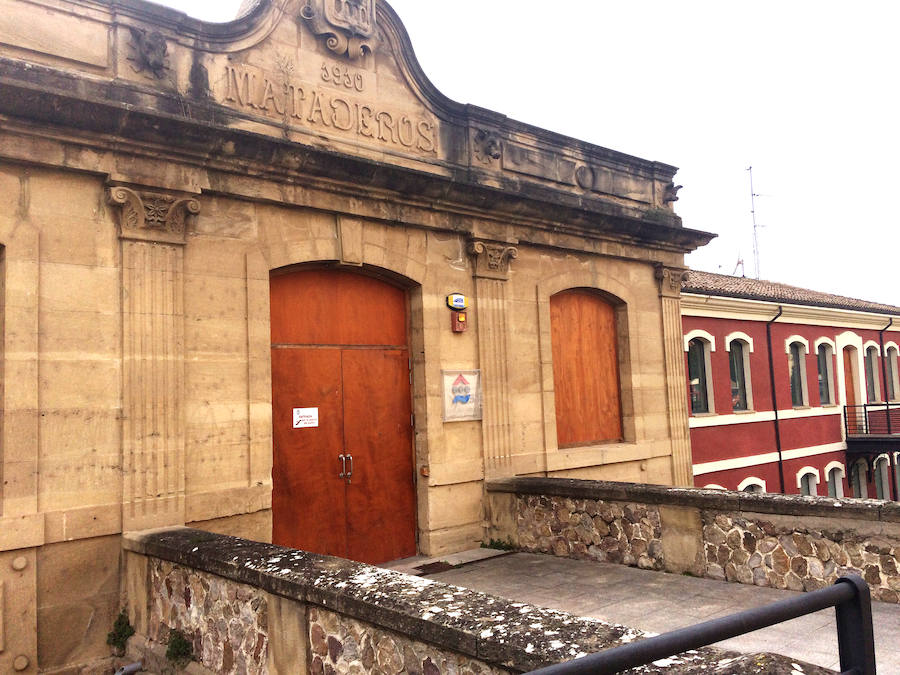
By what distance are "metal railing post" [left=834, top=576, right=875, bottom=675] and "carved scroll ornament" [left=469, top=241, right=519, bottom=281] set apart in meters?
7.35

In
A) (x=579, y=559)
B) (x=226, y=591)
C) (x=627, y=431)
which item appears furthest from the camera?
(x=627, y=431)

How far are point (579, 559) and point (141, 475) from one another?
15.8 feet

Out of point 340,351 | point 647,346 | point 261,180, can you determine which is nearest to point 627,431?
point 647,346

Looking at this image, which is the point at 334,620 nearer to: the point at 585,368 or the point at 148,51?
the point at 148,51

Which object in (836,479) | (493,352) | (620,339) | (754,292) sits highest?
(754,292)

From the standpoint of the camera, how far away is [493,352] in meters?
9.45

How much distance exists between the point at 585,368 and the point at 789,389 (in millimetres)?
12408

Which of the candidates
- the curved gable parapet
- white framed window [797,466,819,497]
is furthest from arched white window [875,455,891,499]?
the curved gable parapet

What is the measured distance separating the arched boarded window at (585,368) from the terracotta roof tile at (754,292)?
258 inches

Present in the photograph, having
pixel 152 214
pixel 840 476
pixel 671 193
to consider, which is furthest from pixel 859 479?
pixel 152 214

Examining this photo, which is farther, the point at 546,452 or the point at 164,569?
the point at 546,452

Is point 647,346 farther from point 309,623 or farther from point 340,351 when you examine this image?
point 309,623

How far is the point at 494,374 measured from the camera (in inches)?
372

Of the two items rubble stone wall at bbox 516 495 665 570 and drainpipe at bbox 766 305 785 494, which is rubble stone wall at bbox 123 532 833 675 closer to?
rubble stone wall at bbox 516 495 665 570
